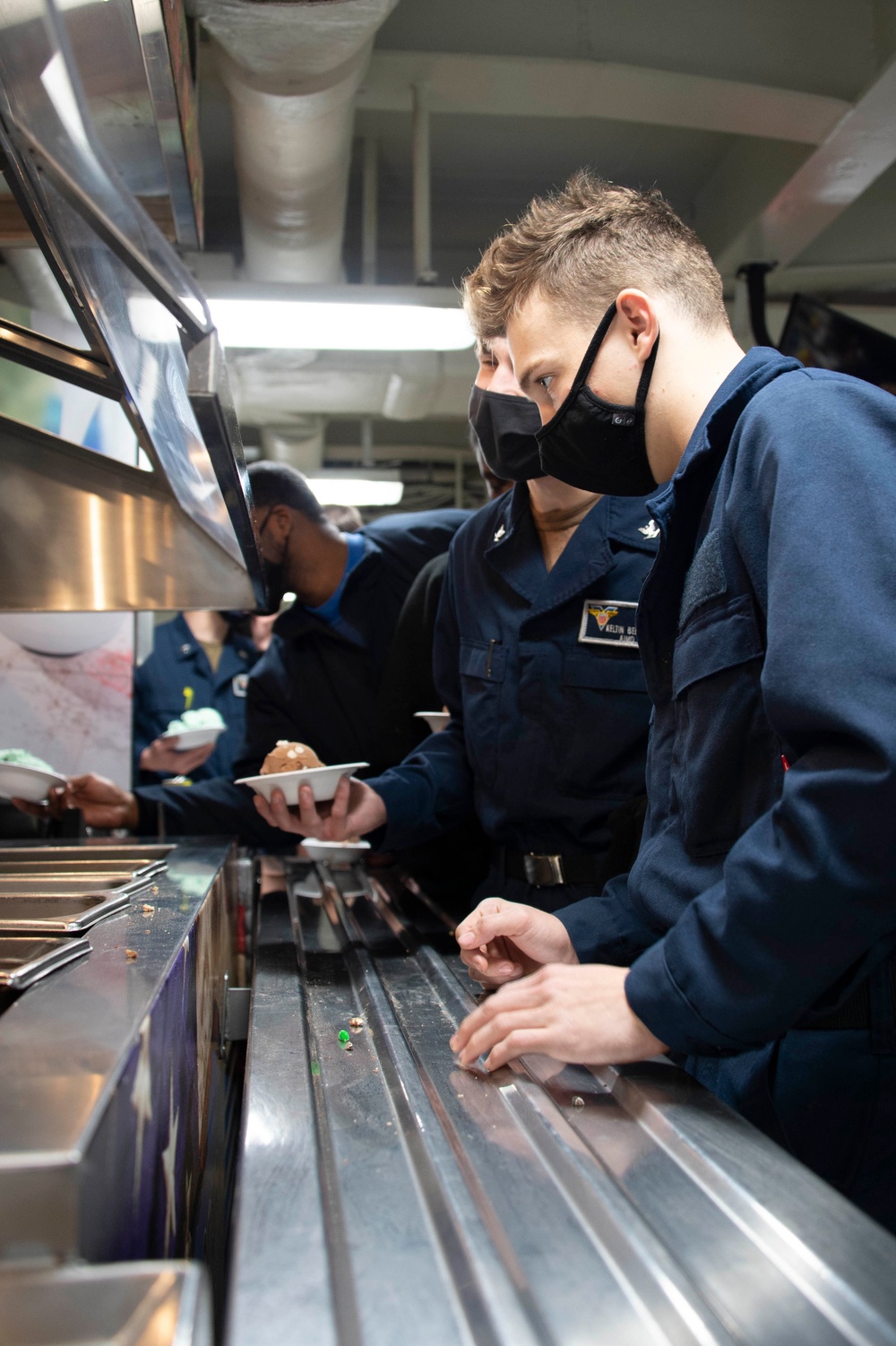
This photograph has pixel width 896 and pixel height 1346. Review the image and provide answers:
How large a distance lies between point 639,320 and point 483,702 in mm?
847

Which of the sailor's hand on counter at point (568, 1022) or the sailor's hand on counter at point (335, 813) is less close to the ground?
the sailor's hand on counter at point (335, 813)

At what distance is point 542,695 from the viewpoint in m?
1.73

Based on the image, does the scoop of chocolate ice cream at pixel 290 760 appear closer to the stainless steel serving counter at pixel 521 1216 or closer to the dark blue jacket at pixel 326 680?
the dark blue jacket at pixel 326 680

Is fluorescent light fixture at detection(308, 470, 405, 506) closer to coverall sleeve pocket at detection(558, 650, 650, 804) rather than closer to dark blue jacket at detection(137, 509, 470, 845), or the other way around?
dark blue jacket at detection(137, 509, 470, 845)

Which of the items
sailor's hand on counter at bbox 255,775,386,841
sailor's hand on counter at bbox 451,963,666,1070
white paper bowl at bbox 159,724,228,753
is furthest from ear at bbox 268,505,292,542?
sailor's hand on counter at bbox 451,963,666,1070

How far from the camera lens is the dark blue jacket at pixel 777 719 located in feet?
2.49

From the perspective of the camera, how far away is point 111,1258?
59 cm

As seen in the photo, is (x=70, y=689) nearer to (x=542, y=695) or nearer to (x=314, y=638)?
(x=314, y=638)

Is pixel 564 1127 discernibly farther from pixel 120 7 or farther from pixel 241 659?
pixel 241 659

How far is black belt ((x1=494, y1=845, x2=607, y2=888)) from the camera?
1.67 m

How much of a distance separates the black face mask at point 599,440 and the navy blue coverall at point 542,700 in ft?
1.40

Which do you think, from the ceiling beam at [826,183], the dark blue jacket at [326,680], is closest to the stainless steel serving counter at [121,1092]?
the dark blue jacket at [326,680]

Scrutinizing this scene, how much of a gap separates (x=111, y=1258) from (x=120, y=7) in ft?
4.37

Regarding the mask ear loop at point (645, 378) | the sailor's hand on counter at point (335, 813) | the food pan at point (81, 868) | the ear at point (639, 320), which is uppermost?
the ear at point (639, 320)
